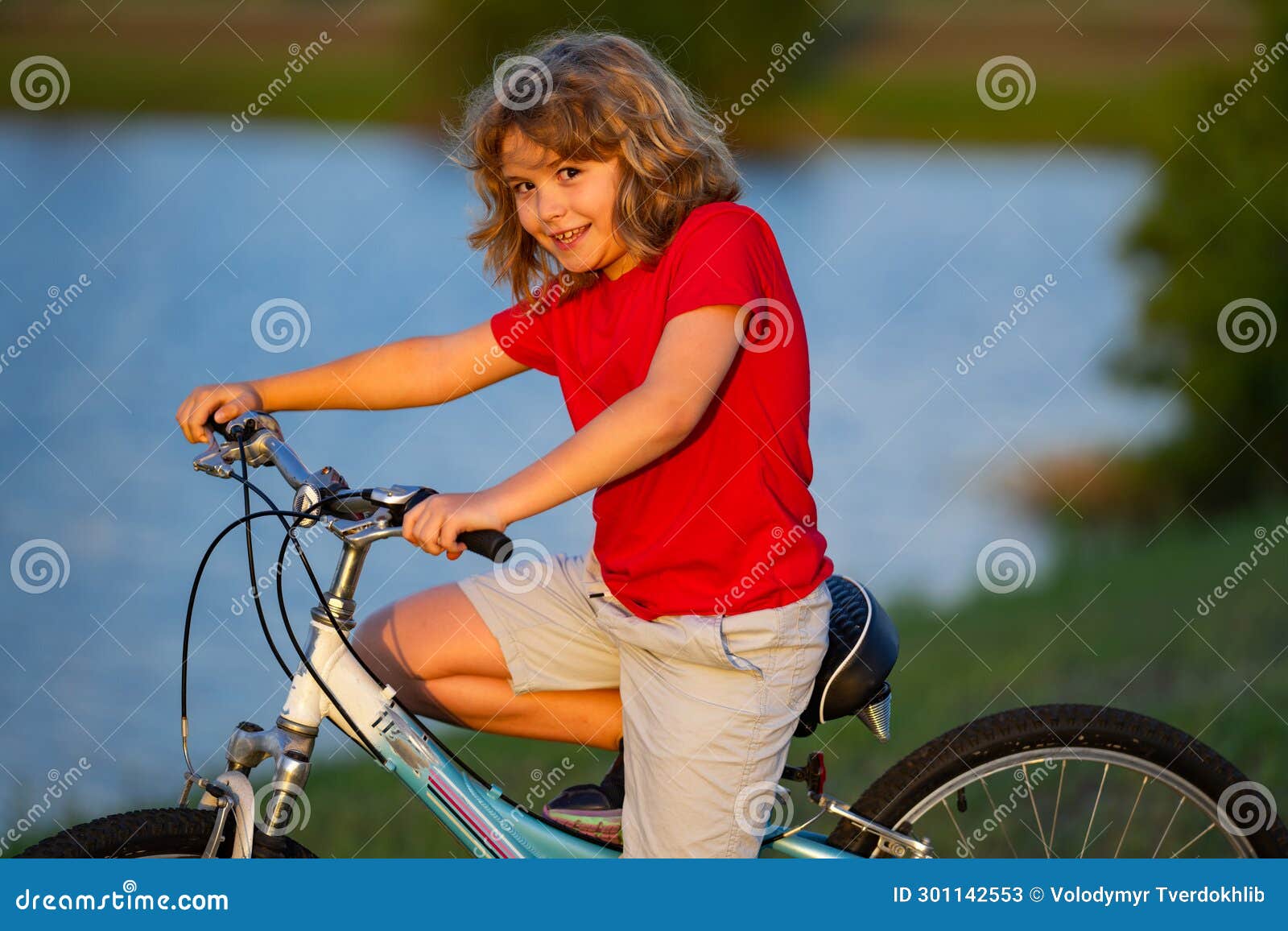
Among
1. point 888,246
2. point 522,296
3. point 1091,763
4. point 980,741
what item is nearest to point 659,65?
point 522,296

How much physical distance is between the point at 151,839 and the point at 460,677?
57 centimetres

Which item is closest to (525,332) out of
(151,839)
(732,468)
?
(732,468)

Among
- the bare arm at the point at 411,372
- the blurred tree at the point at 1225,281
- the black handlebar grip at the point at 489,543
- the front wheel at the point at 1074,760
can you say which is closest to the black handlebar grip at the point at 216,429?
the bare arm at the point at 411,372

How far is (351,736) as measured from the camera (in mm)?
2160

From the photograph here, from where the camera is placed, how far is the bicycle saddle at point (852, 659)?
229 centimetres

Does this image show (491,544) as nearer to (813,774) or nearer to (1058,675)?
(813,774)

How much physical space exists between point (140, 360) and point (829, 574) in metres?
7.70

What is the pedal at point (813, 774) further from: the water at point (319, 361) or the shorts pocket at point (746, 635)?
the water at point (319, 361)

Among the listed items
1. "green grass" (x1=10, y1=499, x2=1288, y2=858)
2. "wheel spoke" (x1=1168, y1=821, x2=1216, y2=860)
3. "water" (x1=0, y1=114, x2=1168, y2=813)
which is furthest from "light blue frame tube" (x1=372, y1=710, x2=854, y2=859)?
"green grass" (x1=10, y1=499, x2=1288, y2=858)

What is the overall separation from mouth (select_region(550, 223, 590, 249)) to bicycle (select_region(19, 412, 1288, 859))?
1.75ft

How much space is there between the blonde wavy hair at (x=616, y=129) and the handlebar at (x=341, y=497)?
0.55 m

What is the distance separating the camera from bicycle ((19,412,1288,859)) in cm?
204

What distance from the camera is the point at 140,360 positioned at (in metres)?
9.17

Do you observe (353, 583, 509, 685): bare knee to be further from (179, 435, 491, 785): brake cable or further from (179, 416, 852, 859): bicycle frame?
(179, 416, 852, 859): bicycle frame
